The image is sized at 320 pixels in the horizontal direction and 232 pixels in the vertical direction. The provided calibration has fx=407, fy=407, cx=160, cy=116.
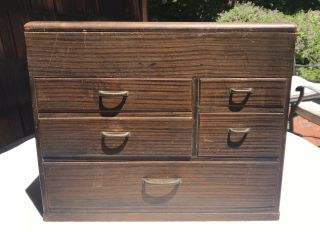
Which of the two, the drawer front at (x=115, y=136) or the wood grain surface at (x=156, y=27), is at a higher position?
the wood grain surface at (x=156, y=27)

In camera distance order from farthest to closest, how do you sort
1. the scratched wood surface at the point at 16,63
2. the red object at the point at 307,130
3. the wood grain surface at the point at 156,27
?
the red object at the point at 307,130
the scratched wood surface at the point at 16,63
the wood grain surface at the point at 156,27

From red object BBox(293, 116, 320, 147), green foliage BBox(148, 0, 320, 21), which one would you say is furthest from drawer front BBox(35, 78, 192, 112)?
green foliage BBox(148, 0, 320, 21)

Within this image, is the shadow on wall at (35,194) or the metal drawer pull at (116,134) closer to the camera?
the metal drawer pull at (116,134)

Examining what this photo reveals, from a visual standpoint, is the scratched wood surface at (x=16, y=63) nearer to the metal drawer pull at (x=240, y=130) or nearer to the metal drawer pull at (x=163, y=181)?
the metal drawer pull at (x=163, y=181)

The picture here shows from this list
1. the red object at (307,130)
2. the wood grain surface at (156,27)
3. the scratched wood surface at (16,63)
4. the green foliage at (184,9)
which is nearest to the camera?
the wood grain surface at (156,27)

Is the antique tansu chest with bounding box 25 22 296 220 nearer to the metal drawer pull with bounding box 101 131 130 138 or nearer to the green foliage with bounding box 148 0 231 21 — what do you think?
the metal drawer pull with bounding box 101 131 130 138

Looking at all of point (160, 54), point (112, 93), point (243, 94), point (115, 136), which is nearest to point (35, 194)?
point (115, 136)

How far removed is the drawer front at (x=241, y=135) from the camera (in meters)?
1.39

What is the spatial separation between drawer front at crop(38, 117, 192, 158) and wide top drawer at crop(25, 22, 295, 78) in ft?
0.53

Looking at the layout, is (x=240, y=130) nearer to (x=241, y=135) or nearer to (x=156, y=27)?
(x=241, y=135)

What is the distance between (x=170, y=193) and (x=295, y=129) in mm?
2892

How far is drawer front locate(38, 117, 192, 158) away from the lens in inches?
54.7

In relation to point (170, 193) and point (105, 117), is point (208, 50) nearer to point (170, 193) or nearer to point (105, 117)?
point (105, 117)

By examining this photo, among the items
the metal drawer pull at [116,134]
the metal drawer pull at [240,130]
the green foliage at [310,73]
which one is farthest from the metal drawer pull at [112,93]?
the green foliage at [310,73]
